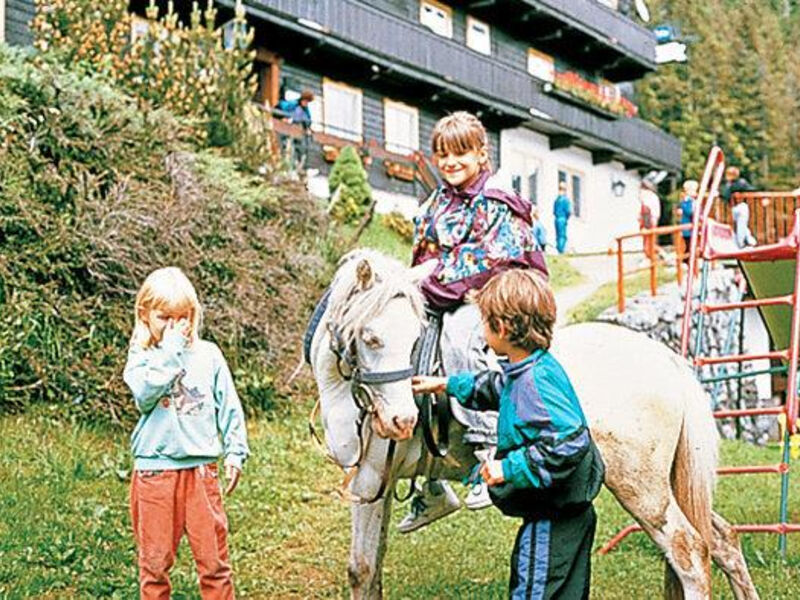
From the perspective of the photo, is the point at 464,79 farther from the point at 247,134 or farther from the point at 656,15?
the point at 656,15

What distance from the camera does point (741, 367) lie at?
70.8 ft

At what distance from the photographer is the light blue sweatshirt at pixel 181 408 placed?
541cm

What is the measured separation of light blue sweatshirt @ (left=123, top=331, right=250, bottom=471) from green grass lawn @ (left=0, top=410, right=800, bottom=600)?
1.60 m

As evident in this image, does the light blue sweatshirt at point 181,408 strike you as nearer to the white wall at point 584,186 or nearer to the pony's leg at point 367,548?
the pony's leg at point 367,548

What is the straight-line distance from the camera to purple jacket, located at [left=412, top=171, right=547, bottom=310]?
18.6ft

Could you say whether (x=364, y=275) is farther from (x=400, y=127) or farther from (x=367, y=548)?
(x=400, y=127)

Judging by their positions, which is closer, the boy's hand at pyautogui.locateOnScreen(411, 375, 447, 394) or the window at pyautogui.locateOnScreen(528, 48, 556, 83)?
the boy's hand at pyautogui.locateOnScreen(411, 375, 447, 394)

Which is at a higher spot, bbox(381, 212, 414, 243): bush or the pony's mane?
bbox(381, 212, 414, 243): bush

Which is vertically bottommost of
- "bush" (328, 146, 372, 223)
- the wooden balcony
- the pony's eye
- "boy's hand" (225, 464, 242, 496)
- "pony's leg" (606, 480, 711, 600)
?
"pony's leg" (606, 480, 711, 600)

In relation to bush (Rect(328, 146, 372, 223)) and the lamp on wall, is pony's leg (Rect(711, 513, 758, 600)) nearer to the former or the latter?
bush (Rect(328, 146, 372, 223))

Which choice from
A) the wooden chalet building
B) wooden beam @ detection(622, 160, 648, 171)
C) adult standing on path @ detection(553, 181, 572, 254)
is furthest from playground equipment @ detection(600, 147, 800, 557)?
wooden beam @ detection(622, 160, 648, 171)

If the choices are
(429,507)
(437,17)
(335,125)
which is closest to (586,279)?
(335,125)

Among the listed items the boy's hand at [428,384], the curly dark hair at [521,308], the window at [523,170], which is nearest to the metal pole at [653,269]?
the window at [523,170]

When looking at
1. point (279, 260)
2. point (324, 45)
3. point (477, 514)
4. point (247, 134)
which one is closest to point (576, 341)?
point (477, 514)
